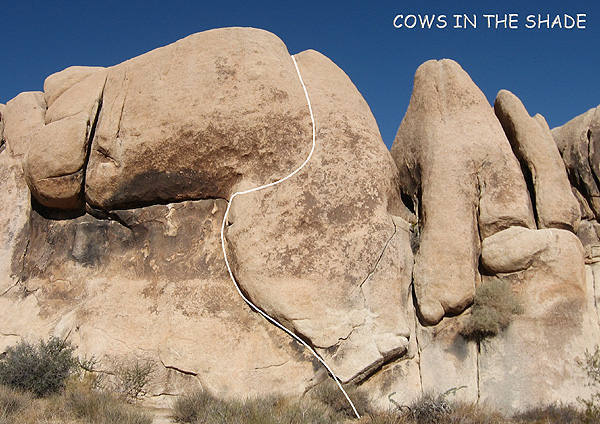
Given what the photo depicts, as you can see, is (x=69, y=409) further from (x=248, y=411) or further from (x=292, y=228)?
(x=292, y=228)

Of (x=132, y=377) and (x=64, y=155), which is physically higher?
(x=64, y=155)

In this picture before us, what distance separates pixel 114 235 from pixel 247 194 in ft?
6.28

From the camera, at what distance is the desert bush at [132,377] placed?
554cm

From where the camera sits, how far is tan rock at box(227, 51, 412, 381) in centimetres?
546

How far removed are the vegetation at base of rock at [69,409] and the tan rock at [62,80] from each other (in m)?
4.26

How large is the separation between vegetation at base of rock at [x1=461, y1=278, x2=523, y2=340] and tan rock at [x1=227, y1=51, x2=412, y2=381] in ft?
2.27

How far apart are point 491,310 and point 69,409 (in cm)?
413

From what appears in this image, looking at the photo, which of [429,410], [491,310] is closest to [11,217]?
[429,410]

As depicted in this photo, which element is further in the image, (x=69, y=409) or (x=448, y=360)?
(x=448, y=360)

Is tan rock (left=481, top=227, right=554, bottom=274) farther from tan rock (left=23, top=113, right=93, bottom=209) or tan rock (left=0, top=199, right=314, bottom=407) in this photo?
tan rock (left=23, top=113, right=93, bottom=209)

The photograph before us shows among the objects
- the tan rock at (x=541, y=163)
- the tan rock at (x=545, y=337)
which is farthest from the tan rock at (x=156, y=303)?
the tan rock at (x=541, y=163)

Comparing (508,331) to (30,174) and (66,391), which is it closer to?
(66,391)

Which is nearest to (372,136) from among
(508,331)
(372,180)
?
(372,180)

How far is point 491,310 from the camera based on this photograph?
5.59m
